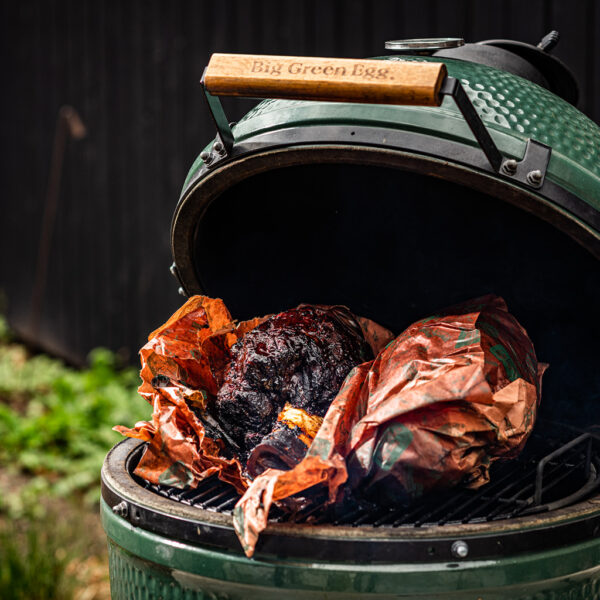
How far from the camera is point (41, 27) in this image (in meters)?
5.59

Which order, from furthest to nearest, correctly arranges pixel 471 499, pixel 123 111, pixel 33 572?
pixel 123 111, pixel 33 572, pixel 471 499

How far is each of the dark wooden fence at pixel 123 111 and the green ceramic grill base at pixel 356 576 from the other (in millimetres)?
2282

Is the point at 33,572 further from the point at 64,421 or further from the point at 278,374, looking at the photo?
the point at 278,374

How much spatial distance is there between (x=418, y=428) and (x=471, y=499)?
A: 9.5 inches

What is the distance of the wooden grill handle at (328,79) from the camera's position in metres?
1.06

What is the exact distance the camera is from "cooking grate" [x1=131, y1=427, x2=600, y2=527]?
122 cm

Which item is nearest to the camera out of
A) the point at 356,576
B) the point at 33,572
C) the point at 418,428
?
the point at 356,576

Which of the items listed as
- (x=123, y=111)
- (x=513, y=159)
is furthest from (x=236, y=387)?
(x=123, y=111)

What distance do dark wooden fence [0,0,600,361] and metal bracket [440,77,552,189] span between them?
6.47 feet

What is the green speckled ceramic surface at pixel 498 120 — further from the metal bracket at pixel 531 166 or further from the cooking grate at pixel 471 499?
the cooking grate at pixel 471 499

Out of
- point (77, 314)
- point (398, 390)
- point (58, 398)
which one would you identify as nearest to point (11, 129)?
point (77, 314)

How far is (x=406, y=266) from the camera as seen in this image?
1.82 m

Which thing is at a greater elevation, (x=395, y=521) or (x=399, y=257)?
(x=399, y=257)

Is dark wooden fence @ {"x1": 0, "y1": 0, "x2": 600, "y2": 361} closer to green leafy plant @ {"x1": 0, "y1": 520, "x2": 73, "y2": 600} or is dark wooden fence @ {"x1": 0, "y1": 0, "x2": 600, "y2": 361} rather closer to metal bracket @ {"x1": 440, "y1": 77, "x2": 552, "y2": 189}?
metal bracket @ {"x1": 440, "y1": 77, "x2": 552, "y2": 189}
